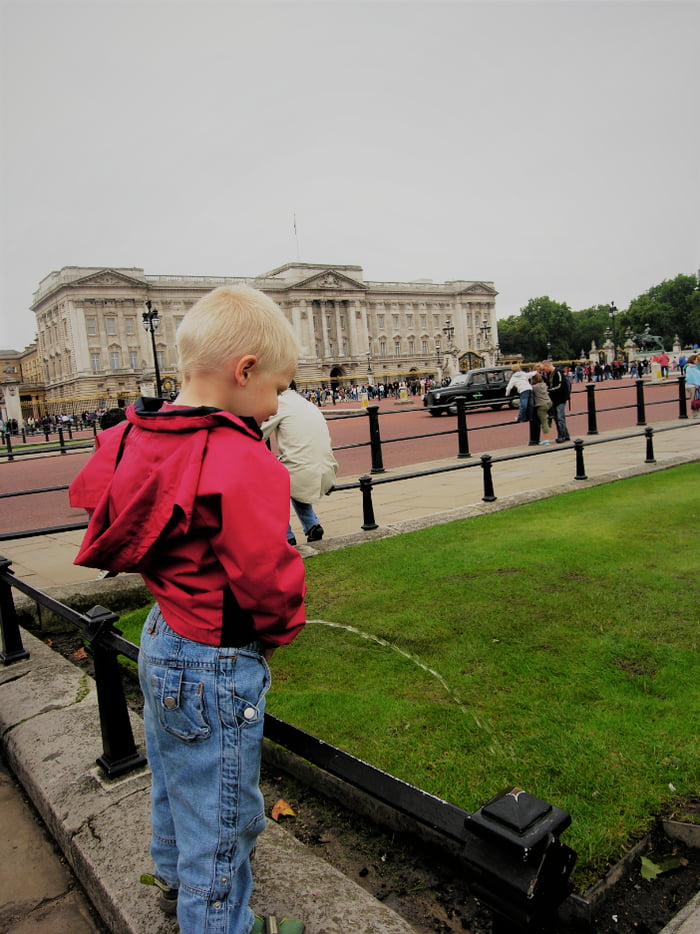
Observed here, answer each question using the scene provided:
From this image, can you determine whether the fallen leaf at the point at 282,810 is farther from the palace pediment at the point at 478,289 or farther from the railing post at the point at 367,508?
the palace pediment at the point at 478,289

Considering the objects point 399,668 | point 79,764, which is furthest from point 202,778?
point 399,668

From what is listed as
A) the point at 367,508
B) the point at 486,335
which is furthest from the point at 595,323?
the point at 367,508

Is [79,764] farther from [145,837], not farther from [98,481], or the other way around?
[98,481]

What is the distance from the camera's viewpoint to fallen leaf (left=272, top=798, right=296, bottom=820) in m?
2.35

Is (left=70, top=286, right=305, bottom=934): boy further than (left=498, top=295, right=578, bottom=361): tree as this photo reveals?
No

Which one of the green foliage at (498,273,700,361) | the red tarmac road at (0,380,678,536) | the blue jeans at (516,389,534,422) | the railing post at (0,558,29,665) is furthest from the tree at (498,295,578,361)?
the railing post at (0,558,29,665)

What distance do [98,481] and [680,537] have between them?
4683 mm

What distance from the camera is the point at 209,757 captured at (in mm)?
1425

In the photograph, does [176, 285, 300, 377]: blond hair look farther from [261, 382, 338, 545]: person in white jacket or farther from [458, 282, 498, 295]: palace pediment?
[458, 282, 498, 295]: palace pediment

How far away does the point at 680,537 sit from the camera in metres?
5.07

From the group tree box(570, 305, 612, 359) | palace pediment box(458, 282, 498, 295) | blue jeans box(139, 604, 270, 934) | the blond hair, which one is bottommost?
blue jeans box(139, 604, 270, 934)

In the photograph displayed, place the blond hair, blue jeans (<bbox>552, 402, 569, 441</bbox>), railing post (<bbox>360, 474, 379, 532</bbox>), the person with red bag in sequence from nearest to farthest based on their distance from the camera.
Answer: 1. the blond hair
2. railing post (<bbox>360, 474, 379, 532</bbox>)
3. blue jeans (<bbox>552, 402, 569, 441</bbox>)
4. the person with red bag

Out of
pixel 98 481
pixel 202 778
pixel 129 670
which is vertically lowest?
pixel 129 670

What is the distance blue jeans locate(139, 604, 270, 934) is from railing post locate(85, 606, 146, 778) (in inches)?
40.0
